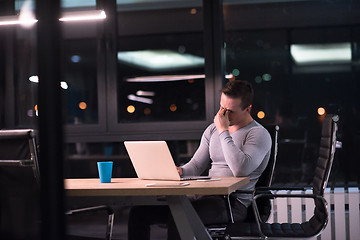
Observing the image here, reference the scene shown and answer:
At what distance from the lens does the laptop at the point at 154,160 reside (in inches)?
102

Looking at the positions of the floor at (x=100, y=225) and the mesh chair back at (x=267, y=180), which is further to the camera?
the floor at (x=100, y=225)

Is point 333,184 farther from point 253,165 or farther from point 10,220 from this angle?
point 10,220

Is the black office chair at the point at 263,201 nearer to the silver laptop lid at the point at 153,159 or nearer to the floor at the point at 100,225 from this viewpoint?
the silver laptop lid at the point at 153,159

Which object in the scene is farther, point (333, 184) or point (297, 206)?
point (333, 184)

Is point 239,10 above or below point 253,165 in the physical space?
above

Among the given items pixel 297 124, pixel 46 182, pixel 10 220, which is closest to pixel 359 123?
pixel 297 124

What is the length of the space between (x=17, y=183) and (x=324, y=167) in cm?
145

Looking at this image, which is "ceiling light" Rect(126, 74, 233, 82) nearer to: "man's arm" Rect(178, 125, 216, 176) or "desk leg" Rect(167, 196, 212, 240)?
"man's arm" Rect(178, 125, 216, 176)

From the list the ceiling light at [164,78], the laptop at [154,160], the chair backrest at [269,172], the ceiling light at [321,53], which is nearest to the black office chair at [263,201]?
the chair backrest at [269,172]

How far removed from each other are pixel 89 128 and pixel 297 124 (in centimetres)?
179

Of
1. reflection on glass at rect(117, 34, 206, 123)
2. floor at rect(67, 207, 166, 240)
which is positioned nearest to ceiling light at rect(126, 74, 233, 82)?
reflection on glass at rect(117, 34, 206, 123)

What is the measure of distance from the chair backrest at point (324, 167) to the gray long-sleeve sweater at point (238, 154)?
36cm

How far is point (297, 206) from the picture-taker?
4.14 metres

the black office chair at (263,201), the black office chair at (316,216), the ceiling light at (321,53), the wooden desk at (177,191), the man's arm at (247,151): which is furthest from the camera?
the ceiling light at (321,53)
